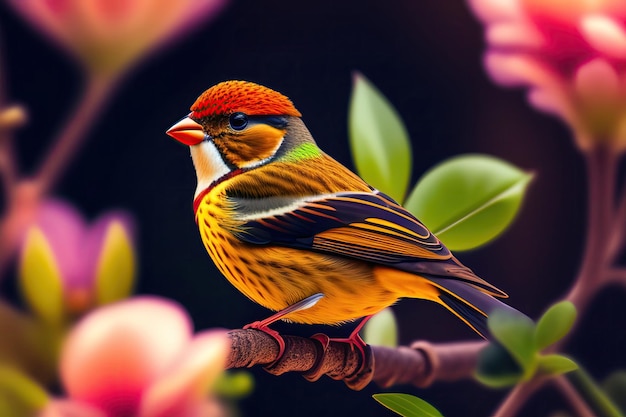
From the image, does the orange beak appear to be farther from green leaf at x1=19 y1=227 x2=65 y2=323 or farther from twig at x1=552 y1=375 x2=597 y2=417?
twig at x1=552 y1=375 x2=597 y2=417

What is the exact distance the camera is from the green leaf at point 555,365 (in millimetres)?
471

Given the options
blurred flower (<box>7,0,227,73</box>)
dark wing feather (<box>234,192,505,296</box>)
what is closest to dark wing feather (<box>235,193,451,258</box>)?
dark wing feather (<box>234,192,505,296</box>)

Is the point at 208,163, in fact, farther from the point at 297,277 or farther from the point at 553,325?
the point at 553,325

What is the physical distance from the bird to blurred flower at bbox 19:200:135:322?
0.05 meters

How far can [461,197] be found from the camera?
473 millimetres

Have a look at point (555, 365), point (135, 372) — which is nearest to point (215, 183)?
point (135, 372)

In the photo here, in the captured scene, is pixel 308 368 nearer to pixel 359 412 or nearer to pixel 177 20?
pixel 359 412

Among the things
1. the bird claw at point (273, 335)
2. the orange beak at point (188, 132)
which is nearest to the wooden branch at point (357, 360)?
the bird claw at point (273, 335)

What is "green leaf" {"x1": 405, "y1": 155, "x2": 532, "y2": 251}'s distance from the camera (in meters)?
0.47

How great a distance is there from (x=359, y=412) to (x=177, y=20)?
0.82 feet

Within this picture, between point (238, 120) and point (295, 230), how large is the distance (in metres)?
0.07

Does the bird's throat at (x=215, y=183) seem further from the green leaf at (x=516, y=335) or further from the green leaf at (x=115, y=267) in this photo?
the green leaf at (x=516, y=335)

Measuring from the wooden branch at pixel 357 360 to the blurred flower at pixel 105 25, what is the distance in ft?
0.54

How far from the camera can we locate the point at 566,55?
50 centimetres
